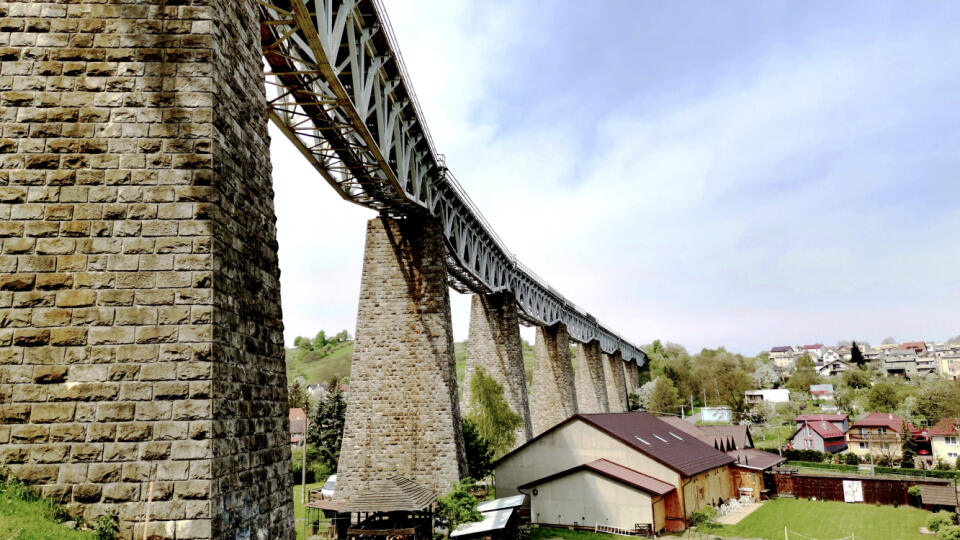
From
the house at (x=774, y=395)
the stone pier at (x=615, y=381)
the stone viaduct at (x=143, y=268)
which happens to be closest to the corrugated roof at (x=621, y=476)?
the stone viaduct at (x=143, y=268)

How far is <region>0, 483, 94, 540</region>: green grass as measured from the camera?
525 cm

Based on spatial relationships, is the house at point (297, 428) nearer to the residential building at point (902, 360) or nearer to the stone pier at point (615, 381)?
the stone pier at point (615, 381)

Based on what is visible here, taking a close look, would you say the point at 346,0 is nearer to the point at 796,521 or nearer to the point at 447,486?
the point at 447,486

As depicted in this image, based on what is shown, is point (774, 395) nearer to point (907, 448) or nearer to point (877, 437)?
point (877, 437)

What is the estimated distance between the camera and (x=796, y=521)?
30469 millimetres

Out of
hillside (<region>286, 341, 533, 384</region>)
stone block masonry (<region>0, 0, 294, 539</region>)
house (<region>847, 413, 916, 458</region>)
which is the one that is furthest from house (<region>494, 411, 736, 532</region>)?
hillside (<region>286, 341, 533, 384</region>)

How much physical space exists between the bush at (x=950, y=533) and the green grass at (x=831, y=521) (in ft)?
4.45

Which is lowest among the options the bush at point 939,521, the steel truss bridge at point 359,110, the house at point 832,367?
the bush at point 939,521

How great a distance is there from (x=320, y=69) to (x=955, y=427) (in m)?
70.0

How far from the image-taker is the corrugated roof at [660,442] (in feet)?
93.9

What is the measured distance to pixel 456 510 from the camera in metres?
20.1

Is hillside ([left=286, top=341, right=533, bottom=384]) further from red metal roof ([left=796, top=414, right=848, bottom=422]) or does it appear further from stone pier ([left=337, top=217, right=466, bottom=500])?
stone pier ([left=337, top=217, right=466, bottom=500])

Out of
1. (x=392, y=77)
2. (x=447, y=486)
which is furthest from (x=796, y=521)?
(x=392, y=77)

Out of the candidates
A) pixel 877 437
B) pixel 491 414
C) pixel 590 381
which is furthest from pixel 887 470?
pixel 491 414
